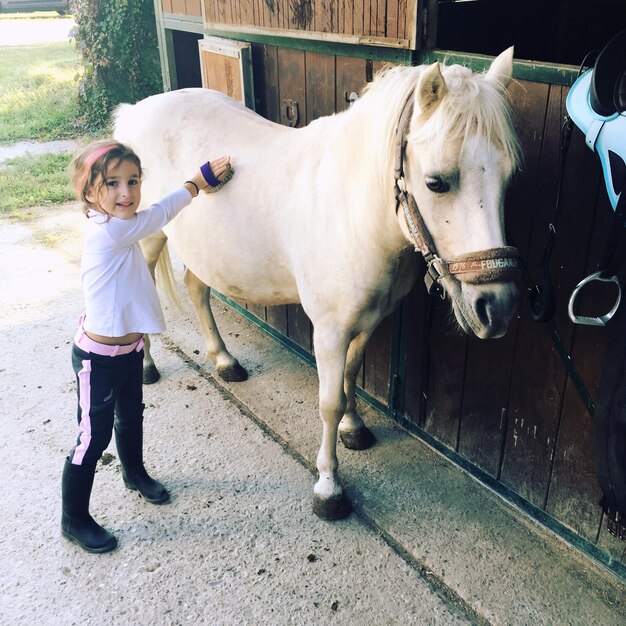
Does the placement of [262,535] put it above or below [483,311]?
below

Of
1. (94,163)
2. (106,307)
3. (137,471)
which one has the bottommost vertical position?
(137,471)

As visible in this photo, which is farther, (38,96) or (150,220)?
(38,96)

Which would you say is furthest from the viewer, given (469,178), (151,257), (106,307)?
(151,257)

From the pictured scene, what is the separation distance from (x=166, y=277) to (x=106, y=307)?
141 centimetres

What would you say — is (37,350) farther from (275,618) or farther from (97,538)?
(275,618)

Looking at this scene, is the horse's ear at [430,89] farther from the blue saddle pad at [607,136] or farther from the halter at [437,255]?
the blue saddle pad at [607,136]

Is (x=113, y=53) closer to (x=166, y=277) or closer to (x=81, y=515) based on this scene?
(x=166, y=277)

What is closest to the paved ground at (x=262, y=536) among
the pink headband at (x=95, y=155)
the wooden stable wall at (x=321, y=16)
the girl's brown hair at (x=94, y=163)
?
the girl's brown hair at (x=94, y=163)

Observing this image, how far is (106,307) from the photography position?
222 cm

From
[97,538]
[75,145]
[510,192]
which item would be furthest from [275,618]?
[75,145]

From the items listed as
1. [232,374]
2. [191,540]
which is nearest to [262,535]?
[191,540]

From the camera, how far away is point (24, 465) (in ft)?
9.46

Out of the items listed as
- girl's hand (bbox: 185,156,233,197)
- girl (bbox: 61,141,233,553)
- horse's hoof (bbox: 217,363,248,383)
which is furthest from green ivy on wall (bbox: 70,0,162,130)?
girl (bbox: 61,141,233,553)

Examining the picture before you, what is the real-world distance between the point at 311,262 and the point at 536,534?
1.39 m
